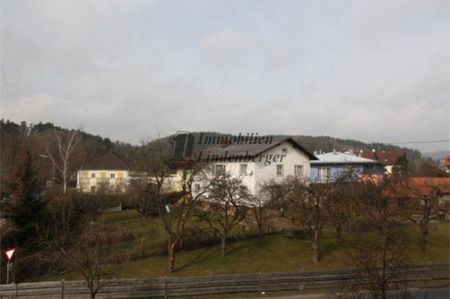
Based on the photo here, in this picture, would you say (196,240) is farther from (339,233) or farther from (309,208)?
(339,233)

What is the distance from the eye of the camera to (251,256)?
881 inches

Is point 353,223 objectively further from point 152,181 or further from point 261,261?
point 152,181

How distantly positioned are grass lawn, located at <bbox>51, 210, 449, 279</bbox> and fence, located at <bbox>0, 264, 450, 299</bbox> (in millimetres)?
1491

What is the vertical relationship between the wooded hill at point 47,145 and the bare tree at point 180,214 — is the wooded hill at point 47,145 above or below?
above

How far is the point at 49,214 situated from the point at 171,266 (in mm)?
9609

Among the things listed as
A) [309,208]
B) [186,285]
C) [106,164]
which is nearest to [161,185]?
[186,285]

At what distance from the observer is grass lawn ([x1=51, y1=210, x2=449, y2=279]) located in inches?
804

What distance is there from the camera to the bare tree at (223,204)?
23.3 meters

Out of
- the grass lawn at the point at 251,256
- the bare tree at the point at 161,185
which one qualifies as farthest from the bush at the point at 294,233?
the bare tree at the point at 161,185

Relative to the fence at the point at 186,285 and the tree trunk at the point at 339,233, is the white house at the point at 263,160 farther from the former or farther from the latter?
the fence at the point at 186,285

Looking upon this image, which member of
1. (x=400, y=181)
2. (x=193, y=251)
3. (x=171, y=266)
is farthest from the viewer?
(x=400, y=181)

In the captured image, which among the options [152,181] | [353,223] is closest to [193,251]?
[152,181]

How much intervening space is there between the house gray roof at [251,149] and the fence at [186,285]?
19.7m

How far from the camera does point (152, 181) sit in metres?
23.0
